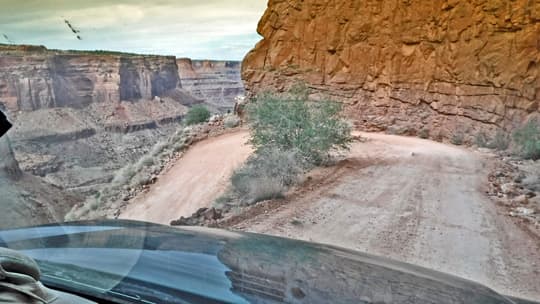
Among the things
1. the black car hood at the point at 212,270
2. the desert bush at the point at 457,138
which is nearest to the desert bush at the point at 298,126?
the desert bush at the point at 457,138

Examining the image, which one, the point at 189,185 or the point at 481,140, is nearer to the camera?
the point at 189,185

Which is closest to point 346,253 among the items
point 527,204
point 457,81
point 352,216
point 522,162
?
point 352,216

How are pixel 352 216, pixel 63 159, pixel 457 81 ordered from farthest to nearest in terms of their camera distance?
pixel 457 81, pixel 352 216, pixel 63 159

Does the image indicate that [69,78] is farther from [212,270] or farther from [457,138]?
[457,138]

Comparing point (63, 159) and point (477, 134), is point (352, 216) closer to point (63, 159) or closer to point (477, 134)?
point (63, 159)

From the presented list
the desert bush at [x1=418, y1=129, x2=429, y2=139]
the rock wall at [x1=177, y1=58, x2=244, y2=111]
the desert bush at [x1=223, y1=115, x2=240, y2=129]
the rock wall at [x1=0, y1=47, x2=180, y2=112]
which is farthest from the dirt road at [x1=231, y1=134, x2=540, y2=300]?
the desert bush at [x1=223, y1=115, x2=240, y2=129]

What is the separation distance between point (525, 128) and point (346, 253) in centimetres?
1246

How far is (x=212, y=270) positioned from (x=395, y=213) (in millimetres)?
4992

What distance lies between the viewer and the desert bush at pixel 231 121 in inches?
707

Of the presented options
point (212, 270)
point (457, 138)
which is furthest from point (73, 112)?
point (457, 138)

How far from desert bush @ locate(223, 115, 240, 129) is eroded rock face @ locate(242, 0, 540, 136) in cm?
182

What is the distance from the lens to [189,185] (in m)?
8.53

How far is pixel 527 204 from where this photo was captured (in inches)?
270

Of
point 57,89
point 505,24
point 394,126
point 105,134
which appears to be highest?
point 505,24
